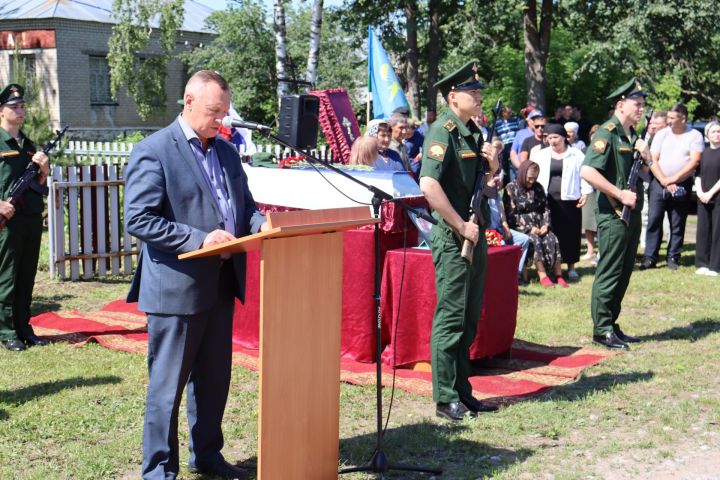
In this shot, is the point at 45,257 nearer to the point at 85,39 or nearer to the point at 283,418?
the point at 283,418

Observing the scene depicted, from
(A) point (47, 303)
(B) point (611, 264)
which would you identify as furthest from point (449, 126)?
(A) point (47, 303)

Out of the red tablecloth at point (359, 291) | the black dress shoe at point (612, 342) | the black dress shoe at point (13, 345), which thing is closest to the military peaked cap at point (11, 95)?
the black dress shoe at point (13, 345)

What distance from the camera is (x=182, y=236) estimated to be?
4.13 m

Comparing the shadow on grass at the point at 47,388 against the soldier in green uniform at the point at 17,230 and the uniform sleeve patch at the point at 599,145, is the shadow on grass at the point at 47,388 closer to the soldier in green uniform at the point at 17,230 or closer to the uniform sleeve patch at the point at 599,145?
the soldier in green uniform at the point at 17,230

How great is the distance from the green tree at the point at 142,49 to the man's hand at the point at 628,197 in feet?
84.9

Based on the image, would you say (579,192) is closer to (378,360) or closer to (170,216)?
(378,360)

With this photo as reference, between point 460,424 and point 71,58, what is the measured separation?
29.2 meters

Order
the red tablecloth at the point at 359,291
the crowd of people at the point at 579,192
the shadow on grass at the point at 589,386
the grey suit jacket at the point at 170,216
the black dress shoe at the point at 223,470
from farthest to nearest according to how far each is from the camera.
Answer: the crowd of people at the point at 579,192 → the red tablecloth at the point at 359,291 → the shadow on grass at the point at 589,386 → the black dress shoe at the point at 223,470 → the grey suit jacket at the point at 170,216

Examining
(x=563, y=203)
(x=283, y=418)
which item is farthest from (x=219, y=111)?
(x=563, y=203)

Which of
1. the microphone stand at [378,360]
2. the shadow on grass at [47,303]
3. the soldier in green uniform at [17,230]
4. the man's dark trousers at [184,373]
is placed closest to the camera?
the man's dark trousers at [184,373]

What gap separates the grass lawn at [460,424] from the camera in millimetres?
5051

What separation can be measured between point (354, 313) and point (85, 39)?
27.9 metres

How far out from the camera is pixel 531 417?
231 inches

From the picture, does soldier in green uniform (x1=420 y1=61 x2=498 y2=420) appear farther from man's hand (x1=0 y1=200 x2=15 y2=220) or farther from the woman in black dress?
the woman in black dress
